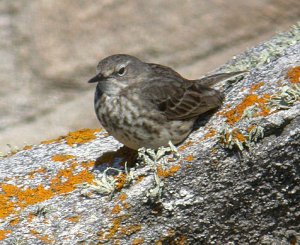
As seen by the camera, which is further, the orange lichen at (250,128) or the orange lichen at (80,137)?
the orange lichen at (80,137)

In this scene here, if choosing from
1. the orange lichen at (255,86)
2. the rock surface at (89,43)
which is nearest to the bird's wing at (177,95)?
the orange lichen at (255,86)

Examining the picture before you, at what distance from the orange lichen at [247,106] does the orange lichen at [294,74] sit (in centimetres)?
23

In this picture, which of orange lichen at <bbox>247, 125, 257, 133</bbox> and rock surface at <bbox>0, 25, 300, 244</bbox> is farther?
orange lichen at <bbox>247, 125, 257, 133</bbox>

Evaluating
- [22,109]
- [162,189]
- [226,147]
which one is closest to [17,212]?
[162,189]

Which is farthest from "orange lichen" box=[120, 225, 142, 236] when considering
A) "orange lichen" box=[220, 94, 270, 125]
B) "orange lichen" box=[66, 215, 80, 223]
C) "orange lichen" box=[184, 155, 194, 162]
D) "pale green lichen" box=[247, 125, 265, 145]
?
"orange lichen" box=[220, 94, 270, 125]

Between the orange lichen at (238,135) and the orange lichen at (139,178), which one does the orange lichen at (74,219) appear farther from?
the orange lichen at (238,135)

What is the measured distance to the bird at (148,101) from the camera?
25.3 feet

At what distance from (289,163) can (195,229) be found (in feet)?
2.69

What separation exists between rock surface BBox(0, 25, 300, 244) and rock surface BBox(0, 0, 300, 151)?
12.9 ft

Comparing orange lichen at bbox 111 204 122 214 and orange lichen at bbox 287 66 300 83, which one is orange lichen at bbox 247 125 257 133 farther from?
orange lichen at bbox 111 204 122 214

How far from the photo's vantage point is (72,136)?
8211 millimetres

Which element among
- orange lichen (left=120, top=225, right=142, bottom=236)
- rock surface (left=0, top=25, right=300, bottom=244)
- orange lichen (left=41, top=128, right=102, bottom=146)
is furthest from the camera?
orange lichen (left=41, top=128, right=102, bottom=146)

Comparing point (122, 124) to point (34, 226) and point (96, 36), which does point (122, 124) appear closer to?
point (34, 226)

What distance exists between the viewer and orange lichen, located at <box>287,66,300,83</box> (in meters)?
7.07
